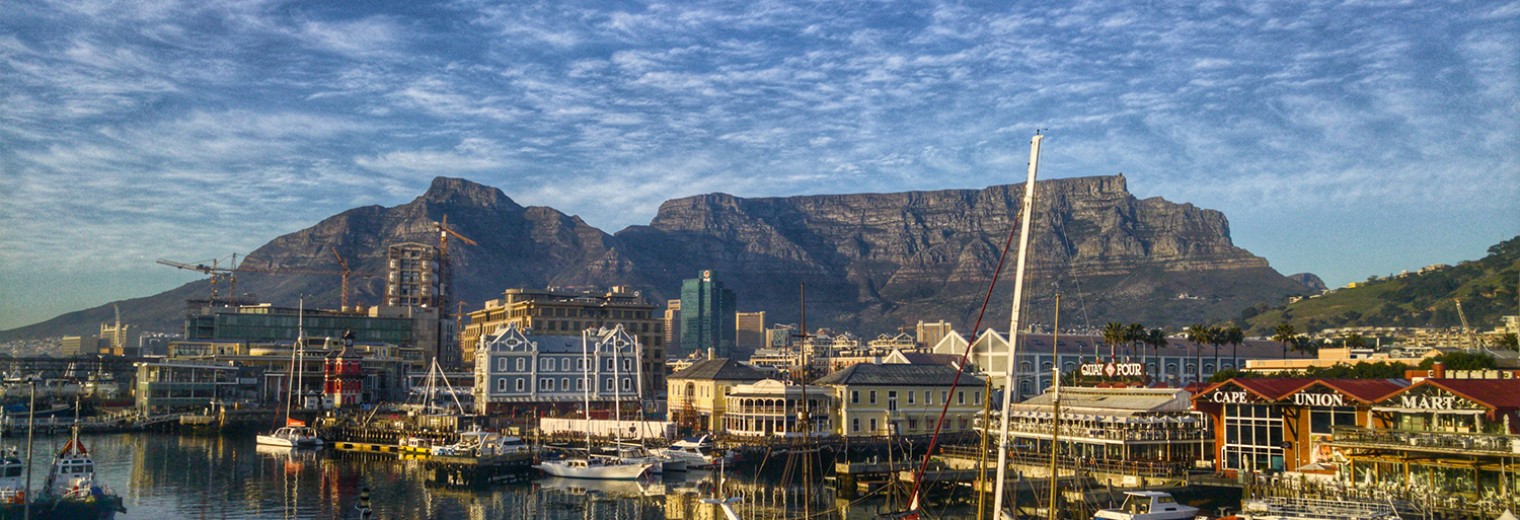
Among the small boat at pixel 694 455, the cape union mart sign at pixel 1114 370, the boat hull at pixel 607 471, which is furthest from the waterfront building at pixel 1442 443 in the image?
the small boat at pixel 694 455

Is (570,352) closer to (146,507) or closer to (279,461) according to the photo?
(279,461)

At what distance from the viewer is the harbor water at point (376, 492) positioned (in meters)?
65.8

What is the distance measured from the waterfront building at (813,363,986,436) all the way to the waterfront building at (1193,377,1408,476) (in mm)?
34582

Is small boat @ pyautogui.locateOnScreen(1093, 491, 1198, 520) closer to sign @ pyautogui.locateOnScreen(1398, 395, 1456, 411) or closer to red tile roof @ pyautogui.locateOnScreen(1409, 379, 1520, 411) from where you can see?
sign @ pyautogui.locateOnScreen(1398, 395, 1456, 411)

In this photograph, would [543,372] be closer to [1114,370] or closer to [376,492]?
[376,492]

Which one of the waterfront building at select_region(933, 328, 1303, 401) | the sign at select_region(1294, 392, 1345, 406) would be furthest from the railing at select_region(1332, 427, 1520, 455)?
the waterfront building at select_region(933, 328, 1303, 401)

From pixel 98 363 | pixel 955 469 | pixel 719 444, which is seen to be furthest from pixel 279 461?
pixel 98 363

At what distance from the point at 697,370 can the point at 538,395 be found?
2219 cm

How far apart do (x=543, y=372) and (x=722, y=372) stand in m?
27.2

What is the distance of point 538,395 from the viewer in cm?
12756

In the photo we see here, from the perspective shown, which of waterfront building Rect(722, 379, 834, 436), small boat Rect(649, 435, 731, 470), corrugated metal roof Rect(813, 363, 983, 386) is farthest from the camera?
corrugated metal roof Rect(813, 363, 983, 386)

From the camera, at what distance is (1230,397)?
2584 inches

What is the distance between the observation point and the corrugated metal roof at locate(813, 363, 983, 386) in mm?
102125

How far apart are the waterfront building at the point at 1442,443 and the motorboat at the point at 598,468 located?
4440 centimetres
